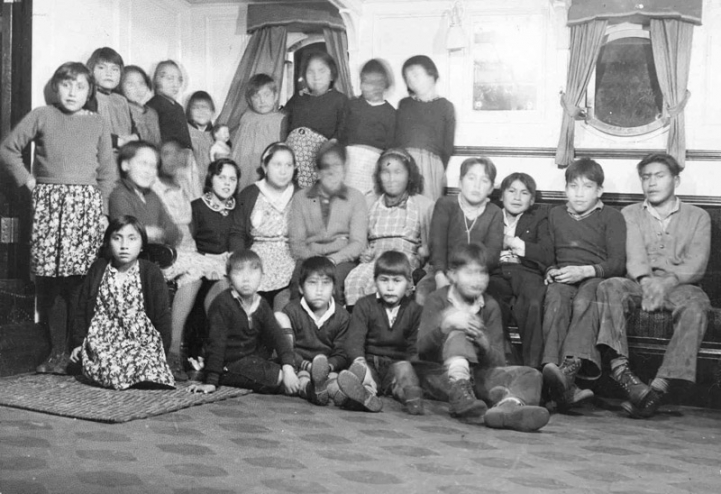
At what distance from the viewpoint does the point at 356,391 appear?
355 centimetres

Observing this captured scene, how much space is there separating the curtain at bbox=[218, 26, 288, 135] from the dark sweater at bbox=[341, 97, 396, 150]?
1.04 m

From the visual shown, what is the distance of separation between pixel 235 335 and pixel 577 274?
1706 mm

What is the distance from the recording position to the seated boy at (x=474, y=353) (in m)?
3.35

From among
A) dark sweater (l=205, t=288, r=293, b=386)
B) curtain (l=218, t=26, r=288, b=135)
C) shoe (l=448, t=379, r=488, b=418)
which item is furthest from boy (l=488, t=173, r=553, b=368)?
curtain (l=218, t=26, r=288, b=135)

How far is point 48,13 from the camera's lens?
4.81 m

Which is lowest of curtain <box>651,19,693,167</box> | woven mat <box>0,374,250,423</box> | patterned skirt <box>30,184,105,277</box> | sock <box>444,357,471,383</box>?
woven mat <box>0,374,250,423</box>

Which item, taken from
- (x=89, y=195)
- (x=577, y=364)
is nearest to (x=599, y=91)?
(x=577, y=364)

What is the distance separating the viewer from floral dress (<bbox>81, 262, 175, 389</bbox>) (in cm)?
392

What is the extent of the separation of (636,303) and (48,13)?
11.8ft

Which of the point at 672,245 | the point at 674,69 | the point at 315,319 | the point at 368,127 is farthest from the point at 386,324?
the point at 674,69

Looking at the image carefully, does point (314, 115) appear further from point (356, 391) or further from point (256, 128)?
point (356, 391)

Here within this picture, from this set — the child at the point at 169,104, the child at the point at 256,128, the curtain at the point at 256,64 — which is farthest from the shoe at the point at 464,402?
the curtain at the point at 256,64

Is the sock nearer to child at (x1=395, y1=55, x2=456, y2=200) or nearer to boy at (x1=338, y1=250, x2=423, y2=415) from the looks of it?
boy at (x1=338, y1=250, x2=423, y2=415)

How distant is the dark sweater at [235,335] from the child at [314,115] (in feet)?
4.18
